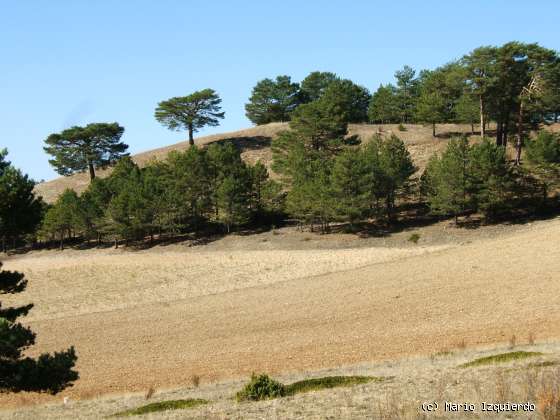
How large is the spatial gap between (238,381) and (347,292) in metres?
19.0

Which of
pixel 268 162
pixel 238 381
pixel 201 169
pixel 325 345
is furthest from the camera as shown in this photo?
pixel 268 162

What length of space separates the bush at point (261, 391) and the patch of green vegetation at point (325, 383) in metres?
0.35

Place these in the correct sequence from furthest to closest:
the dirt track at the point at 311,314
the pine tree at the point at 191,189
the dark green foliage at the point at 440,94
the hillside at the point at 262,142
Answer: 1. the hillside at the point at 262,142
2. the dark green foliage at the point at 440,94
3. the pine tree at the point at 191,189
4. the dirt track at the point at 311,314

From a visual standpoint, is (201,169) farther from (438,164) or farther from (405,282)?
(405,282)

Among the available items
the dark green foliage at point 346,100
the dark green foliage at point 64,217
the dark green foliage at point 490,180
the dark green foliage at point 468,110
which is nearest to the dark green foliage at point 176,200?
the dark green foliage at point 64,217

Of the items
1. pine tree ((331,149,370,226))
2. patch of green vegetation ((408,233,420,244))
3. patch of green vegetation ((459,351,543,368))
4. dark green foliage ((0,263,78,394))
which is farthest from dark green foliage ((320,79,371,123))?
dark green foliage ((0,263,78,394))

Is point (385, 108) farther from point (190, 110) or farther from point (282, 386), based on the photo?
point (282, 386)

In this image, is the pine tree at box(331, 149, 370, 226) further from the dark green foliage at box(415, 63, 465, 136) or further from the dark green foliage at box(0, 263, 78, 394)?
the dark green foliage at box(0, 263, 78, 394)

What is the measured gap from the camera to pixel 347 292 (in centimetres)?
3959

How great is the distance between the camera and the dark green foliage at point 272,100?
12244cm

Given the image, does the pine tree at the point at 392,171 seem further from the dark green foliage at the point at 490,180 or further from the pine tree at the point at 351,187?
the dark green foliage at the point at 490,180

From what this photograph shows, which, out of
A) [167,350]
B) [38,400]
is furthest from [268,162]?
[38,400]

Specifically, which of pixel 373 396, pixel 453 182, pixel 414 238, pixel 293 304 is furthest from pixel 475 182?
pixel 373 396

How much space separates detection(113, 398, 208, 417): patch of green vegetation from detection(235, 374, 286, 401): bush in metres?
1.26
